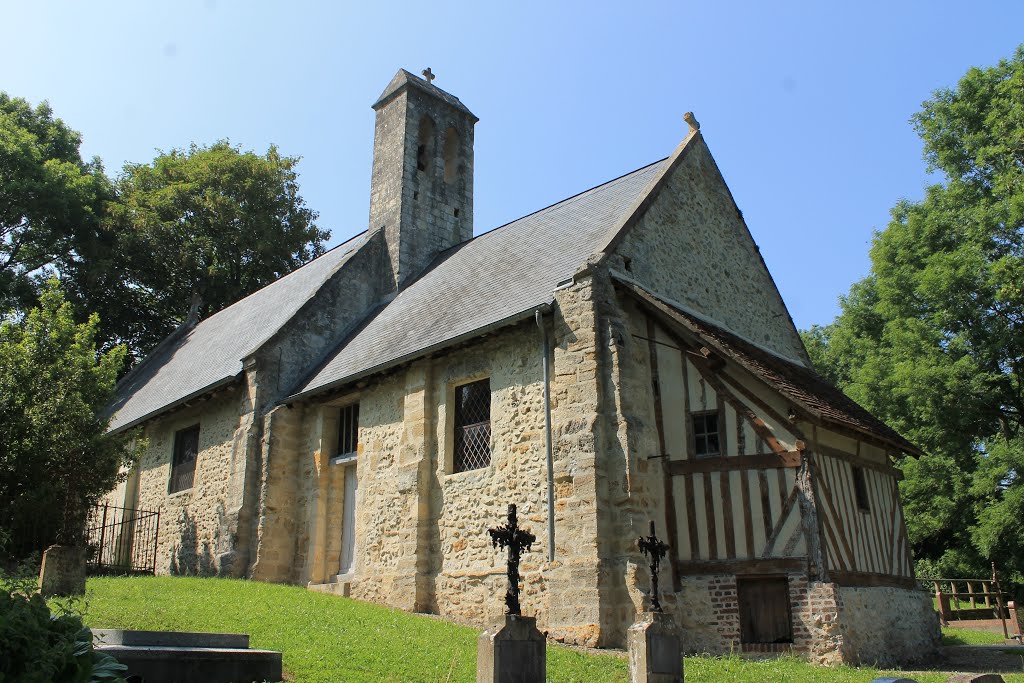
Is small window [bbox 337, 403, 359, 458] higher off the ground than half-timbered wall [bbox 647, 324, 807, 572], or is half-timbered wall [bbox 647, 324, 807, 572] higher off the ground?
small window [bbox 337, 403, 359, 458]

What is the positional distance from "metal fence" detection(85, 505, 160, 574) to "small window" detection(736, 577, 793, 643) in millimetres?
11551

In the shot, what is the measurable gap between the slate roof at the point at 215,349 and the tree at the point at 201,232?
4.44m

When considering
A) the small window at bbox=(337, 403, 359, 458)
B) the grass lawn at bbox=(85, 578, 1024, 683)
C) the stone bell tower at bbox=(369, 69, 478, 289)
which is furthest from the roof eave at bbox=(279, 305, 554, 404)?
the stone bell tower at bbox=(369, 69, 478, 289)

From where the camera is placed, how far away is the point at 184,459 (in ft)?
59.4

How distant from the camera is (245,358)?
53.1ft

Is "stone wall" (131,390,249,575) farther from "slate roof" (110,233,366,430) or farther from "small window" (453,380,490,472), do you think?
"small window" (453,380,490,472)

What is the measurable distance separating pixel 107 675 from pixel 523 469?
750cm

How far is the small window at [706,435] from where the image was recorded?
1121cm

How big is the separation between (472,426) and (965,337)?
38.5 ft

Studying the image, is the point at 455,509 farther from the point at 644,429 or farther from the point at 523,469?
the point at 644,429

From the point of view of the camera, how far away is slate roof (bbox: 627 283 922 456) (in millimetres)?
10852

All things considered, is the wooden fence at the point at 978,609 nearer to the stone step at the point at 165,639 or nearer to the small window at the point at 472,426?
the small window at the point at 472,426

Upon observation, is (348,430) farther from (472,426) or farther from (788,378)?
(788,378)

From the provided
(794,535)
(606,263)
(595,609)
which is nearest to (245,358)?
(606,263)
